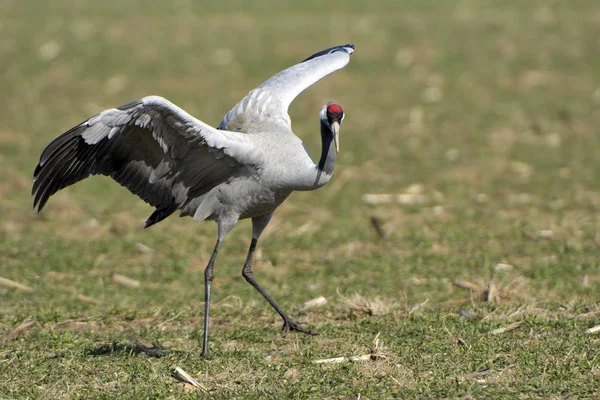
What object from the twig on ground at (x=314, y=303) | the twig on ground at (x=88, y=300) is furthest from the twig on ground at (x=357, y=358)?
the twig on ground at (x=88, y=300)

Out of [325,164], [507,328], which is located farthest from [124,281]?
[507,328]

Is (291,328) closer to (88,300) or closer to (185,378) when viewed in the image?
(185,378)

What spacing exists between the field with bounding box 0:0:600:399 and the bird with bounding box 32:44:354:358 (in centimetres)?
69

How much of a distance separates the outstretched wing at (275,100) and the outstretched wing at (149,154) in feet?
1.89

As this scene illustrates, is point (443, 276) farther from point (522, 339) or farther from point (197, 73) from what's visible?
point (197, 73)

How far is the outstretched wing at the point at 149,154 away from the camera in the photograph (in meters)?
6.00

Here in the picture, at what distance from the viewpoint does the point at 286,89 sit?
24.2 feet

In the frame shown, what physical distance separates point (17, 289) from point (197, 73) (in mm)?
8504

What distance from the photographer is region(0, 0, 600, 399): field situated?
5629mm

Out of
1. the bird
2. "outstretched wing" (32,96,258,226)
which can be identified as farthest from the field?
"outstretched wing" (32,96,258,226)

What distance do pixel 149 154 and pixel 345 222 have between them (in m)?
3.88

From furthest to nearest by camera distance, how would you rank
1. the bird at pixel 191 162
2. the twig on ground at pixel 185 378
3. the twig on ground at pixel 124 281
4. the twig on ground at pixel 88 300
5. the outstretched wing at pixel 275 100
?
the twig on ground at pixel 124 281, the twig on ground at pixel 88 300, the outstretched wing at pixel 275 100, the bird at pixel 191 162, the twig on ground at pixel 185 378

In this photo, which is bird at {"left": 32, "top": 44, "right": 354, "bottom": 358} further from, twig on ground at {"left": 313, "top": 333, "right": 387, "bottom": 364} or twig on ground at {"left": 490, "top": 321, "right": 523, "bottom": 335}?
twig on ground at {"left": 490, "top": 321, "right": 523, "bottom": 335}

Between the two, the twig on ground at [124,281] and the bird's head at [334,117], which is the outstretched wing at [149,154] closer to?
the bird's head at [334,117]
